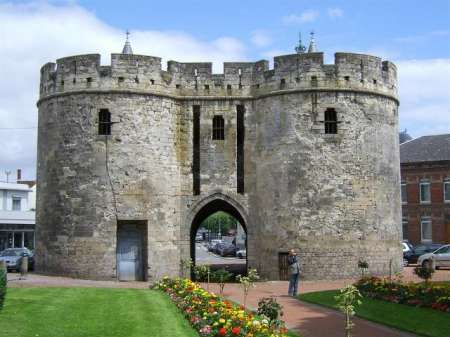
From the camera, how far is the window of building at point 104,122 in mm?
26078

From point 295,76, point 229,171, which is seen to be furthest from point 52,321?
point 295,76

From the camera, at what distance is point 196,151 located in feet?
89.6

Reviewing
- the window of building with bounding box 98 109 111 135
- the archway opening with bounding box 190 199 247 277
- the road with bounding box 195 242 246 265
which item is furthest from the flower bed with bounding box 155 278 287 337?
the road with bounding box 195 242 246 265

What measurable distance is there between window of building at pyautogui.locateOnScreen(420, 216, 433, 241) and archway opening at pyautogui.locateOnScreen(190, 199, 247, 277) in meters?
13.6

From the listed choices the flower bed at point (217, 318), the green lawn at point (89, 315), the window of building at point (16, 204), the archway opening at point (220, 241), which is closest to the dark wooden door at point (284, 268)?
the archway opening at point (220, 241)

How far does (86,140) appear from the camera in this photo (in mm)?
25922

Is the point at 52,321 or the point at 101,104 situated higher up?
the point at 101,104

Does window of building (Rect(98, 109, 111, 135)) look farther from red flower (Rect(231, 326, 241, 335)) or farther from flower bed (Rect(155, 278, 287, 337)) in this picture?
red flower (Rect(231, 326, 241, 335))

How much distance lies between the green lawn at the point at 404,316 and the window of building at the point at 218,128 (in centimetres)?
1026

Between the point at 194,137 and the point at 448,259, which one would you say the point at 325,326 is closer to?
the point at 194,137

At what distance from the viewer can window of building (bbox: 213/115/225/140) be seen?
27.3 meters

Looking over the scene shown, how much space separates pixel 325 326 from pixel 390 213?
13346 mm

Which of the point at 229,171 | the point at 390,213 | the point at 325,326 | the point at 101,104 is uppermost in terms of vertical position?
the point at 101,104

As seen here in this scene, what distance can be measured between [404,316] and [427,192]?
33.3 m
